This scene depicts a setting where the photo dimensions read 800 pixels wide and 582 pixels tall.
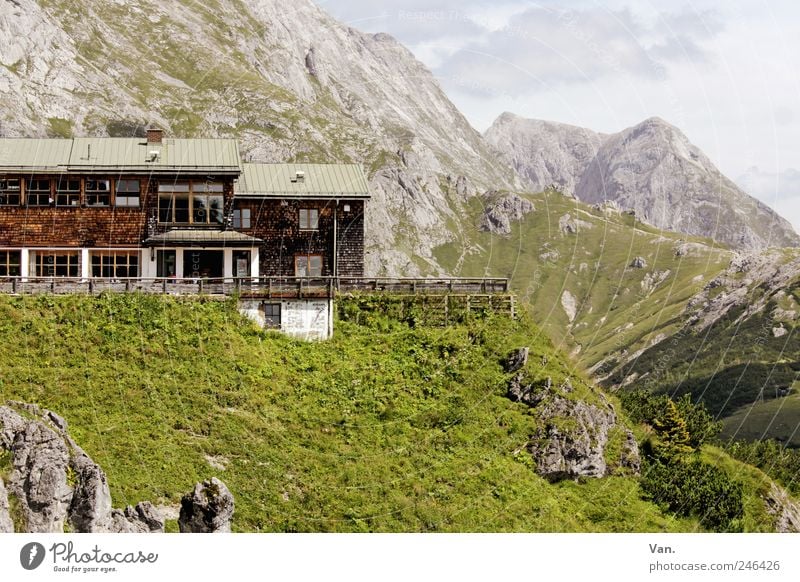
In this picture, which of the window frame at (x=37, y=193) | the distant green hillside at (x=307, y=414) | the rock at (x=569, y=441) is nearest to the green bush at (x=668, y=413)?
the distant green hillside at (x=307, y=414)

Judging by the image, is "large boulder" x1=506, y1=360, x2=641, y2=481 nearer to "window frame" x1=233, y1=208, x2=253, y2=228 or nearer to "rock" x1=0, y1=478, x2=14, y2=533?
"window frame" x1=233, y1=208, x2=253, y2=228

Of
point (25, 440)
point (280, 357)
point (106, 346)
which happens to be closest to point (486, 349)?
point (280, 357)

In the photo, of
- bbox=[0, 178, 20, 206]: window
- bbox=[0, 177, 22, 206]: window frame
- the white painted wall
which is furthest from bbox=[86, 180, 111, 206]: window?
the white painted wall

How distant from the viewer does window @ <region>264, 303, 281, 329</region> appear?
52.9m

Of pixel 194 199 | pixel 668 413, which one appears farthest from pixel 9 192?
pixel 668 413

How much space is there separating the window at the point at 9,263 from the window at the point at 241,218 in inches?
504

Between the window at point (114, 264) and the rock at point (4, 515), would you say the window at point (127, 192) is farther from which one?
the rock at point (4, 515)

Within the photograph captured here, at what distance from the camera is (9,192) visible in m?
59.6

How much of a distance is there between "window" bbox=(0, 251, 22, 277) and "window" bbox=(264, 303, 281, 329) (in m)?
16.8

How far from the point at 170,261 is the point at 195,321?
1135 cm

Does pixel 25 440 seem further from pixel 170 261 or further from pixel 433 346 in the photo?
pixel 170 261

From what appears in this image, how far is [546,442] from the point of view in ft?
152

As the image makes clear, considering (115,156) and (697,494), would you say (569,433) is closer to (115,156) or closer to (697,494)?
(697,494)

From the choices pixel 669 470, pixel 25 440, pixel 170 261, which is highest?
pixel 170 261
